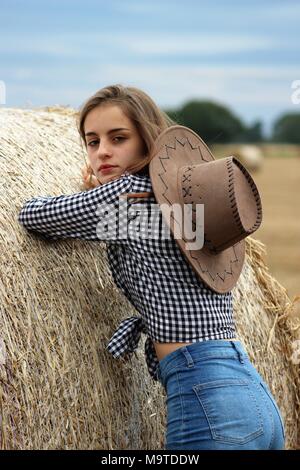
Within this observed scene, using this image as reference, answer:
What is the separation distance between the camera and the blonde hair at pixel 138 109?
2.92m

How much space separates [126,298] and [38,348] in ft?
1.63

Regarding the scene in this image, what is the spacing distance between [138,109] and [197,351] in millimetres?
848

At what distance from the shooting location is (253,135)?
153 feet

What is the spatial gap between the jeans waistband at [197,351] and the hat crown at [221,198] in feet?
1.12

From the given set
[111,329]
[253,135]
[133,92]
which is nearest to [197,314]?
[111,329]

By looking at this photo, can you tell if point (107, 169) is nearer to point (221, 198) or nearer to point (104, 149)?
point (104, 149)

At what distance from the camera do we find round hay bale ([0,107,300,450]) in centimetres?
276

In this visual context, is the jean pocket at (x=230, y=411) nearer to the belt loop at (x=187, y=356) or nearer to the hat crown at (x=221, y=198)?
the belt loop at (x=187, y=356)

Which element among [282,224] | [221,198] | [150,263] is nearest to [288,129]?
[282,224]

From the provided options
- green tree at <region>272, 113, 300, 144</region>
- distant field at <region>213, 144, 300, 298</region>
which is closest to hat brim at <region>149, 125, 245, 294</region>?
distant field at <region>213, 144, 300, 298</region>

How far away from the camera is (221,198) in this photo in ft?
9.22

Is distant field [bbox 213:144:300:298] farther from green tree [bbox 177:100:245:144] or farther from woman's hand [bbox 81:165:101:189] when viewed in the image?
green tree [bbox 177:100:245:144]

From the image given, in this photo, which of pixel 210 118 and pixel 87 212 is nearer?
pixel 87 212

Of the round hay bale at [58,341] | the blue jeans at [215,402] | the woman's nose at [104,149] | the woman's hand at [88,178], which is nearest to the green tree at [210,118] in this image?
the woman's hand at [88,178]
